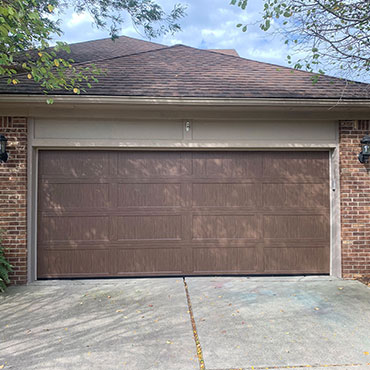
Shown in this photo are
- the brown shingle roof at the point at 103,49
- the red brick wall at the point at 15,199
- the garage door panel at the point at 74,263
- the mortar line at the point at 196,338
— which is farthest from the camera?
the brown shingle roof at the point at 103,49

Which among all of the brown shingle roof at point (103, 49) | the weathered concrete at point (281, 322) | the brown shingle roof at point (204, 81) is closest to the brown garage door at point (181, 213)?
the weathered concrete at point (281, 322)

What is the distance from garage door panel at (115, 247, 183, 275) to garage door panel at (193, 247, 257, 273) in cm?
32

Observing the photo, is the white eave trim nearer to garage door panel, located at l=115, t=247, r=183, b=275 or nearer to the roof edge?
the roof edge

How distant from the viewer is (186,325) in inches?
134

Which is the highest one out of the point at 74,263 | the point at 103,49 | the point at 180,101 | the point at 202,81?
the point at 103,49

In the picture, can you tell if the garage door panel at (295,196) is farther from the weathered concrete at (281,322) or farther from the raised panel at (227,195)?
the weathered concrete at (281,322)

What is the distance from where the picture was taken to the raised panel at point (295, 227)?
521 centimetres

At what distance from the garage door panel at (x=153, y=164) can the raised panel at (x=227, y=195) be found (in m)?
0.40

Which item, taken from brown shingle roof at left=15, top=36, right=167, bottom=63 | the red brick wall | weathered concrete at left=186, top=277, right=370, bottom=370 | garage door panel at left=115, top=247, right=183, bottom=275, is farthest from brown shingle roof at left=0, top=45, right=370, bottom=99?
weathered concrete at left=186, top=277, right=370, bottom=370

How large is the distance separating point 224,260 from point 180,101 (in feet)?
8.91

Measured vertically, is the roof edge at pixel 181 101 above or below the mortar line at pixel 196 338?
above

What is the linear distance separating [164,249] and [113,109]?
2434mm

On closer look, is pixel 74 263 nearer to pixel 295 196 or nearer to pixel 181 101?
pixel 181 101

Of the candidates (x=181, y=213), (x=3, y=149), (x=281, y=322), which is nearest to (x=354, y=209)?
(x=281, y=322)
